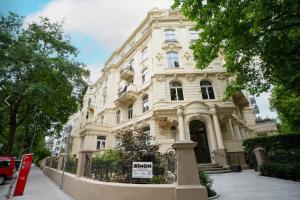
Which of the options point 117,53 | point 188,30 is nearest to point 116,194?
point 188,30

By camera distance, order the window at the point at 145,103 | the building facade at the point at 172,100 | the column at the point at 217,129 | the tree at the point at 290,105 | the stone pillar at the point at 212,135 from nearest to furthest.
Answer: the column at the point at 217,129 → the stone pillar at the point at 212,135 → the building facade at the point at 172,100 → the tree at the point at 290,105 → the window at the point at 145,103

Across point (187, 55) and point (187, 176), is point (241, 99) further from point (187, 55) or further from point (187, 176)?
point (187, 176)

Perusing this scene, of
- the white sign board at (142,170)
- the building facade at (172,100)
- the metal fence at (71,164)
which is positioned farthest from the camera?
the building facade at (172,100)

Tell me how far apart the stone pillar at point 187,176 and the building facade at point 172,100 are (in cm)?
904

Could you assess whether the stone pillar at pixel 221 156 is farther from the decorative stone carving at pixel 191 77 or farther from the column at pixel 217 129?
the decorative stone carving at pixel 191 77

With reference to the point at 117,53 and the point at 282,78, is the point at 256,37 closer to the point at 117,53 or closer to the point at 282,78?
the point at 282,78

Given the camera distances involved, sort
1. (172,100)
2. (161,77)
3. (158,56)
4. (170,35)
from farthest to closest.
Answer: (170,35) < (158,56) < (161,77) < (172,100)

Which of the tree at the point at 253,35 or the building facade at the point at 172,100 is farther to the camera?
the building facade at the point at 172,100

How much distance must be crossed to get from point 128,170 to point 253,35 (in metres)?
→ 8.41

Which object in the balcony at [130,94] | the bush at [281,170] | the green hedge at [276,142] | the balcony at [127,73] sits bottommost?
the bush at [281,170]

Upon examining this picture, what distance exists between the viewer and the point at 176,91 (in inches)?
660

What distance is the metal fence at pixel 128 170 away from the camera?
5074 millimetres

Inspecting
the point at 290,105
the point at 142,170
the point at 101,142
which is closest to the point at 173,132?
the point at 101,142

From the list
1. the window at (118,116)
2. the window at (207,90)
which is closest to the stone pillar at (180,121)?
the window at (207,90)
